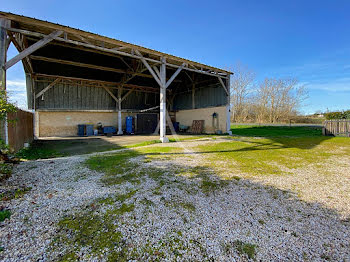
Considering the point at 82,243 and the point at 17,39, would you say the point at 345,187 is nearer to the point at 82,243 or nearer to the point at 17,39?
the point at 82,243

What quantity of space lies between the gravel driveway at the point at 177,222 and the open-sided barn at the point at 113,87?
19.6 feet

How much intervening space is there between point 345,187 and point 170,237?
3389mm

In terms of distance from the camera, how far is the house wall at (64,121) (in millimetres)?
12422

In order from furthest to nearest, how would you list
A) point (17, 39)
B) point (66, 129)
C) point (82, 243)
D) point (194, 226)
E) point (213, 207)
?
1. point (66, 129)
2. point (17, 39)
3. point (213, 207)
4. point (194, 226)
5. point (82, 243)

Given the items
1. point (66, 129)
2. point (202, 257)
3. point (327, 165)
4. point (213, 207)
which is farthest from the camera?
point (66, 129)

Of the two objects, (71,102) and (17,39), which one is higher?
(17,39)

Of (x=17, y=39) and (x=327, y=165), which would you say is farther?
(x=17, y=39)

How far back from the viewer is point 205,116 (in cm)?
1427

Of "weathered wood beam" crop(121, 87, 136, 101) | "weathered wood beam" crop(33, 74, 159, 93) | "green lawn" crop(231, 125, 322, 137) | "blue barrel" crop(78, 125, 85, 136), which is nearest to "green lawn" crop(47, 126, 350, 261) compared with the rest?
"green lawn" crop(231, 125, 322, 137)

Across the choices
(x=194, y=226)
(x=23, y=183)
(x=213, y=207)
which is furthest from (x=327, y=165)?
(x=23, y=183)

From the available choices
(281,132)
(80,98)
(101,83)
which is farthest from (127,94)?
(281,132)

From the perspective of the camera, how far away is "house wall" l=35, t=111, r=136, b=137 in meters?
12.4

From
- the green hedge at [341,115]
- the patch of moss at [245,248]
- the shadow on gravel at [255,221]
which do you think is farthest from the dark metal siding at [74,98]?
the green hedge at [341,115]

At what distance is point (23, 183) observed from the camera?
3168 millimetres
